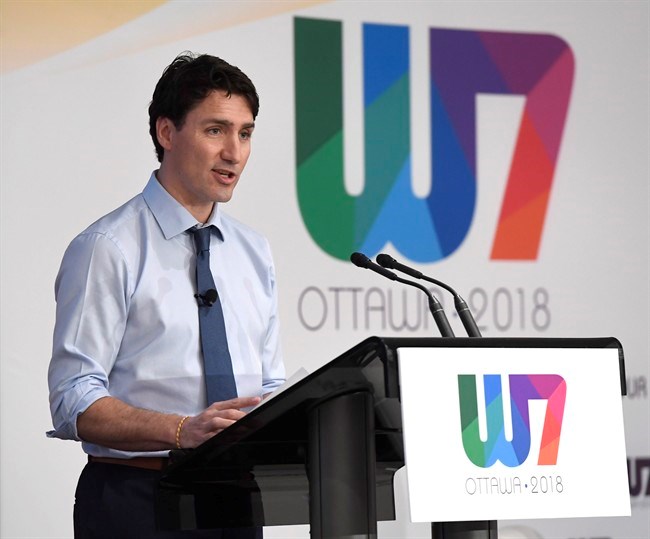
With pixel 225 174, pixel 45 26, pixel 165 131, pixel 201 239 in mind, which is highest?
pixel 45 26

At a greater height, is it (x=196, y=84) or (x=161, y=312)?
(x=196, y=84)

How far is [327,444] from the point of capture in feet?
5.41

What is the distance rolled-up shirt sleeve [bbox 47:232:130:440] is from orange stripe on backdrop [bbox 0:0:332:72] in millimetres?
1557

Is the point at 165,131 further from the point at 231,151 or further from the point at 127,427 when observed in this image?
the point at 127,427

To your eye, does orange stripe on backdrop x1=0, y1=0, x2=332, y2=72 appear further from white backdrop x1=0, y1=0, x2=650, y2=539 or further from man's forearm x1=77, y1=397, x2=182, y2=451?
man's forearm x1=77, y1=397, x2=182, y2=451

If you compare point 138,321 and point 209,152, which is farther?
point 209,152

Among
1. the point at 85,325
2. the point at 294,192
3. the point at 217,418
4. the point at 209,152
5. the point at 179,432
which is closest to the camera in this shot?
the point at 217,418

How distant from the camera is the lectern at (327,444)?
60.9 inches

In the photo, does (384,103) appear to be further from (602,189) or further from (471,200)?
(602,189)

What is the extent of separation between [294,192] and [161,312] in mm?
1710

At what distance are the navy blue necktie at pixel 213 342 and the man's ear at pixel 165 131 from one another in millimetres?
323

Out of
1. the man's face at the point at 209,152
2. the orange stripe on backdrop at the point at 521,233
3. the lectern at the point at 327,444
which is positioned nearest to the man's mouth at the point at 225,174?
the man's face at the point at 209,152

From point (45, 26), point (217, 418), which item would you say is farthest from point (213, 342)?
point (45, 26)

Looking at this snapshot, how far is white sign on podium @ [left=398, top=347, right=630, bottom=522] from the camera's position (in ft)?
5.03
